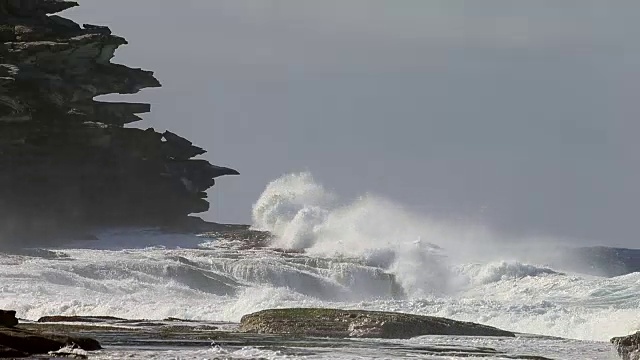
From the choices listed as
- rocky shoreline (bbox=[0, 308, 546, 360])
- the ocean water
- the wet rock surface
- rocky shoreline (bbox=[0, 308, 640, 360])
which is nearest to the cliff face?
the ocean water

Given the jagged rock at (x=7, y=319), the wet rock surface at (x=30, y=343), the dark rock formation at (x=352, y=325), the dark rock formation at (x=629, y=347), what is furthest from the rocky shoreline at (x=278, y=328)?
the wet rock surface at (x=30, y=343)

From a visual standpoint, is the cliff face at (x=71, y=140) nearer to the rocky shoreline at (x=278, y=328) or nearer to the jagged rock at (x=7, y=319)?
the rocky shoreline at (x=278, y=328)

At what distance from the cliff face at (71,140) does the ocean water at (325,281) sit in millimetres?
3746

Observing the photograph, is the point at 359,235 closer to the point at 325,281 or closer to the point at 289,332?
the point at 325,281

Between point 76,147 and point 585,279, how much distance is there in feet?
103

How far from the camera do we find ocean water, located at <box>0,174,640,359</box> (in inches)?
1679

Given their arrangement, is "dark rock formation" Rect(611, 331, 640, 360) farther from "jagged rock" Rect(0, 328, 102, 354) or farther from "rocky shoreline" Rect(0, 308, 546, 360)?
"jagged rock" Rect(0, 328, 102, 354)

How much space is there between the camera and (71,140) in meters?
73.1

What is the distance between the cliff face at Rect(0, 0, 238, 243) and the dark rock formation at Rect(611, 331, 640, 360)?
43.3 metres

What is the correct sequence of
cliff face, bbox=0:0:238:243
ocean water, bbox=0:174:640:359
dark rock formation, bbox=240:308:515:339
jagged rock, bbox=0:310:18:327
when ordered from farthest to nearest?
cliff face, bbox=0:0:238:243 < ocean water, bbox=0:174:640:359 < dark rock formation, bbox=240:308:515:339 < jagged rock, bbox=0:310:18:327

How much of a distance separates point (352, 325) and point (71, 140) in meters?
40.8

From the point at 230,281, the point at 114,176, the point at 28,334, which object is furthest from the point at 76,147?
the point at 28,334

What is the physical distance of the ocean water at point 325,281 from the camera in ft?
140

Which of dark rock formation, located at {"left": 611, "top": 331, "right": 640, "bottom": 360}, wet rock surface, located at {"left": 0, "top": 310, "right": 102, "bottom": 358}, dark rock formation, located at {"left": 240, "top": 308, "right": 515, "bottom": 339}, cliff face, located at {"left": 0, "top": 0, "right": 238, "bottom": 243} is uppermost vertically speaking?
cliff face, located at {"left": 0, "top": 0, "right": 238, "bottom": 243}
